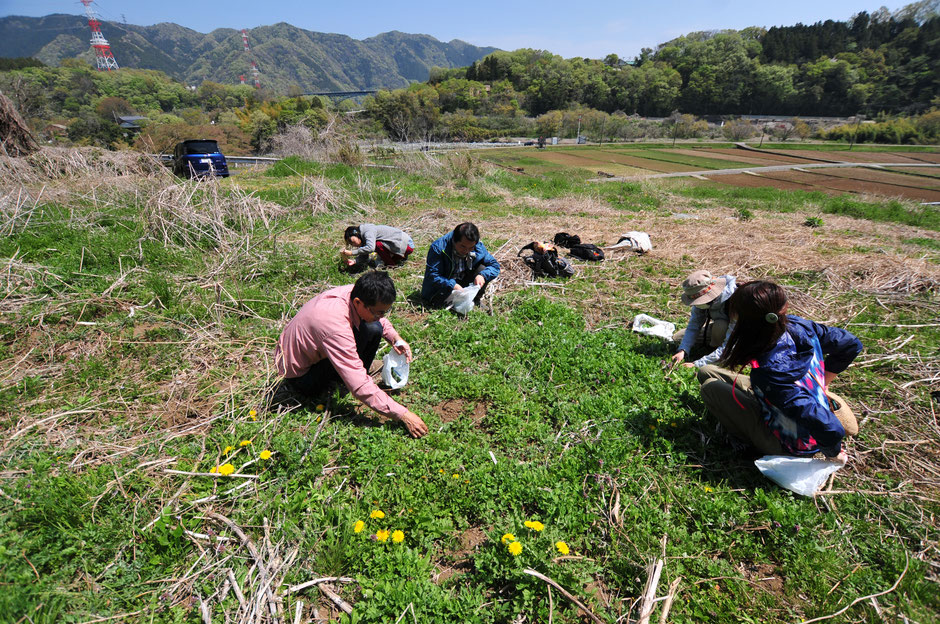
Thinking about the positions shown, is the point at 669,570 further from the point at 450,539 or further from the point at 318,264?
the point at 318,264

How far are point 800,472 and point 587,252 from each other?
515 centimetres

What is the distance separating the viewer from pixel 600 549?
2.42m

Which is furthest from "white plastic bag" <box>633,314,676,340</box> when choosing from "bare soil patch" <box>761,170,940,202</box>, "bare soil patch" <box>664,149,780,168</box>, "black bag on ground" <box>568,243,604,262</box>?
"bare soil patch" <box>664,149,780,168</box>

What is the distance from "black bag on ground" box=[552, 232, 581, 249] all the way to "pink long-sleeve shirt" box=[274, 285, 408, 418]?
218 inches

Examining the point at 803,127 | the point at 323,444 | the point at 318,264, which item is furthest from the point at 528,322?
the point at 803,127

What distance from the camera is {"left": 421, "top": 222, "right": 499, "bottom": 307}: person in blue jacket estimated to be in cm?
488

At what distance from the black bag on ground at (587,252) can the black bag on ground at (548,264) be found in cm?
82

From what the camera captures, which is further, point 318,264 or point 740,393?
point 318,264

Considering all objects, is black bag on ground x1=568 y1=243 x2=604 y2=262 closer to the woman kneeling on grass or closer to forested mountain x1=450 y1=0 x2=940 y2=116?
the woman kneeling on grass

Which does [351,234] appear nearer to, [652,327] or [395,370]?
[395,370]

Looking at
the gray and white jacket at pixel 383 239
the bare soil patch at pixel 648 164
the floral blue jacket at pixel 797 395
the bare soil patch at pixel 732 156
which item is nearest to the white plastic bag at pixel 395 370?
the floral blue jacket at pixel 797 395

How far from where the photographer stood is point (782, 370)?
249cm

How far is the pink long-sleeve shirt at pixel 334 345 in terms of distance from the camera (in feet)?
9.41

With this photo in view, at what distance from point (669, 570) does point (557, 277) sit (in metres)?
4.80
